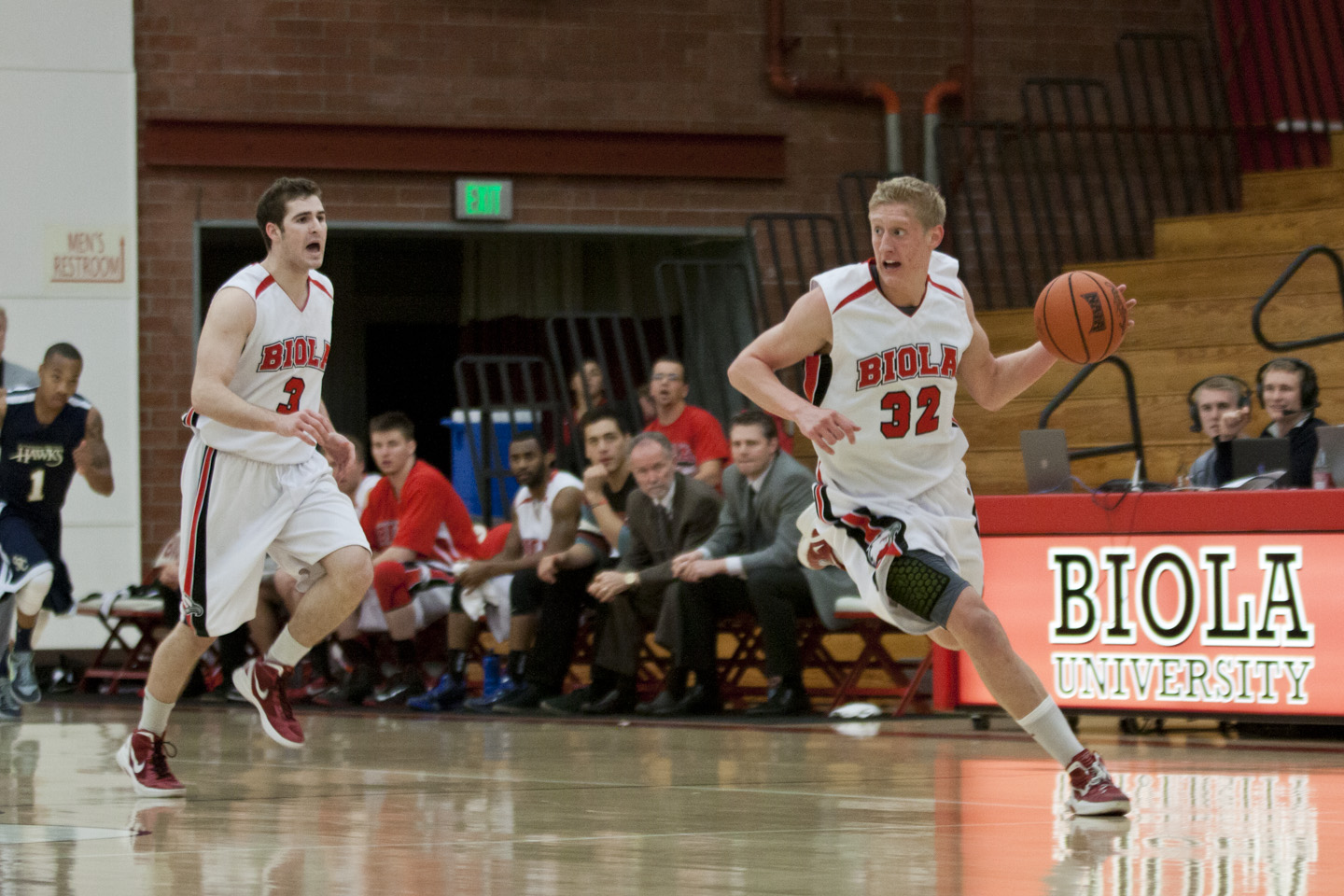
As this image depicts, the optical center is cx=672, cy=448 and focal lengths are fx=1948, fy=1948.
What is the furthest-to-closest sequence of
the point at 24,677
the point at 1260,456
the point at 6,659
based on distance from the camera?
the point at 24,677 → the point at 6,659 → the point at 1260,456

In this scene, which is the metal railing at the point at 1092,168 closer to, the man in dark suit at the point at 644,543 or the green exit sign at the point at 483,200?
the green exit sign at the point at 483,200

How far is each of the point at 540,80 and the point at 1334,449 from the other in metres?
7.37

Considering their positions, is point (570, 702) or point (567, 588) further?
point (567, 588)

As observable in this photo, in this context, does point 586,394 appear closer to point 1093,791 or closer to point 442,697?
point 442,697

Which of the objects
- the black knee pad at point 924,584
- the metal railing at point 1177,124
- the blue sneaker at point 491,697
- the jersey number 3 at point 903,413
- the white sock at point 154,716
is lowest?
the blue sneaker at point 491,697

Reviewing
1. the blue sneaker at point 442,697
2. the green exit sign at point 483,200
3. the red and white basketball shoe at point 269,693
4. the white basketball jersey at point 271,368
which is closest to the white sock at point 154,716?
the red and white basketball shoe at point 269,693

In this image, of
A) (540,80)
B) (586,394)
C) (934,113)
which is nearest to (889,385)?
(586,394)

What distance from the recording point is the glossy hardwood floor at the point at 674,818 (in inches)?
156

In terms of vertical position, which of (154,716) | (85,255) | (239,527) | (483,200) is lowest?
(154,716)

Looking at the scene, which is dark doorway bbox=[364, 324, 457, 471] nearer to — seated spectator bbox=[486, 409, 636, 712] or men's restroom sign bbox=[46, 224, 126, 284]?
men's restroom sign bbox=[46, 224, 126, 284]

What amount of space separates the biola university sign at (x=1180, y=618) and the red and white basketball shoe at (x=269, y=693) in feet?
10.1

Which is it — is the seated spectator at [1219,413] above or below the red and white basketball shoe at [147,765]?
above

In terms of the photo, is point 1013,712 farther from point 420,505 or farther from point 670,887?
point 420,505

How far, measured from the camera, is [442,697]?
10062mm
